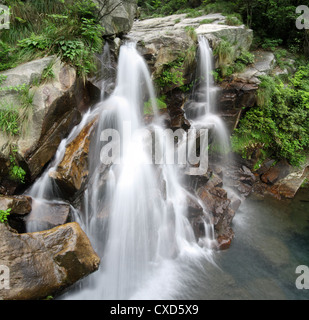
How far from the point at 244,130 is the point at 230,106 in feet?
3.74

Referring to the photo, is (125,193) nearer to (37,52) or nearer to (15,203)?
(15,203)

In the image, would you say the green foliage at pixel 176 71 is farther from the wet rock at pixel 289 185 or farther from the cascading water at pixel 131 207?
the wet rock at pixel 289 185

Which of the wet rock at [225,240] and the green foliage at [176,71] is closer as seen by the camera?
the wet rock at [225,240]

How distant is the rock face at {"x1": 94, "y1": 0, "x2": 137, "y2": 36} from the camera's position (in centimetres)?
609

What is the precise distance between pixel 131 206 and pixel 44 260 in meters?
2.30

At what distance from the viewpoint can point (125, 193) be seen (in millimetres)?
5234

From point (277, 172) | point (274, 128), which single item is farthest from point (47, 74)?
point (277, 172)

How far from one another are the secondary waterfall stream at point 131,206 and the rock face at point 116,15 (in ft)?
2.16

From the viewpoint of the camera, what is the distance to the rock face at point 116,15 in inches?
240

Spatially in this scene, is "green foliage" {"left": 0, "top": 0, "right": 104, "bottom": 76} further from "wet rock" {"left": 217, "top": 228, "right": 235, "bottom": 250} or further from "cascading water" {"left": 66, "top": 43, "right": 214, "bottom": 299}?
"wet rock" {"left": 217, "top": 228, "right": 235, "bottom": 250}

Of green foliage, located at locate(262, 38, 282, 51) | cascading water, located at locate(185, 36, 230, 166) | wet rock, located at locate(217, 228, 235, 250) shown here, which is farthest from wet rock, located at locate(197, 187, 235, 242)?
green foliage, located at locate(262, 38, 282, 51)

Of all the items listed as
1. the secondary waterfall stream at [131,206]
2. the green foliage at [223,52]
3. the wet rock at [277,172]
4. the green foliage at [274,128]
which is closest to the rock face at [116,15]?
the secondary waterfall stream at [131,206]

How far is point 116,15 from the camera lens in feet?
21.9
